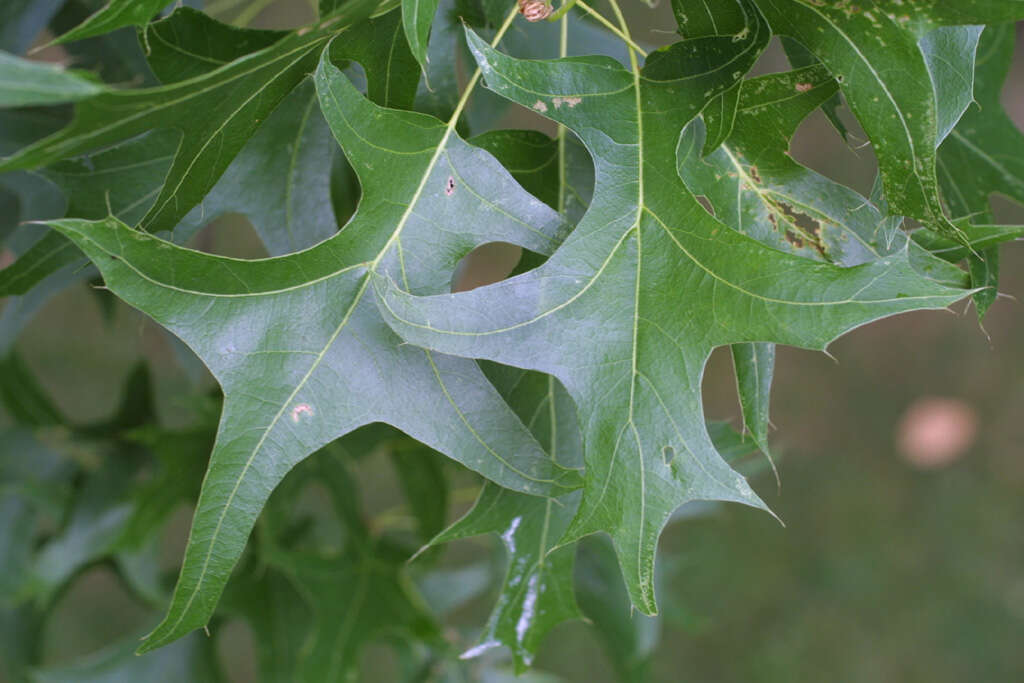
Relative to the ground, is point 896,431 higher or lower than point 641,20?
lower

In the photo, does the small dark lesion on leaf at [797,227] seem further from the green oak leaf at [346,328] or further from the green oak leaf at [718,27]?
the green oak leaf at [346,328]

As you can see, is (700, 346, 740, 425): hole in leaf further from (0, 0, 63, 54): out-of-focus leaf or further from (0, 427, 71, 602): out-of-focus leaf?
(0, 0, 63, 54): out-of-focus leaf

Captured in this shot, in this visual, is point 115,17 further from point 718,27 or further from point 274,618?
point 274,618

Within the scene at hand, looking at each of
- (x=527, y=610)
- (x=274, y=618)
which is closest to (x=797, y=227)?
(x=527, y=610)

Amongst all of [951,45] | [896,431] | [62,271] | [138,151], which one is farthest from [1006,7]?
[896,431]

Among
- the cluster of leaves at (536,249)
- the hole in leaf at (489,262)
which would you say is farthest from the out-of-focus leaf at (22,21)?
the hole in leaf at (489,262)

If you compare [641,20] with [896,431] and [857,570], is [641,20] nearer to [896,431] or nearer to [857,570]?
[896,431]
